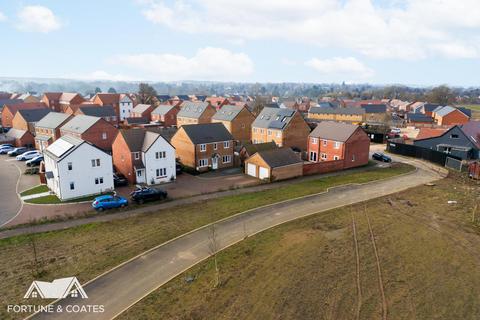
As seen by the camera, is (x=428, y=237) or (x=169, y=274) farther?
(x=428, y=237)

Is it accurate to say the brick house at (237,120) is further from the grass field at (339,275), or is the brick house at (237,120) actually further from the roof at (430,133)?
the grass field at (339,275)

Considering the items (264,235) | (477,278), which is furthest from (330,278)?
(477,278)

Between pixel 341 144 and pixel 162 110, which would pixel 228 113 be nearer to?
pixel 162 110

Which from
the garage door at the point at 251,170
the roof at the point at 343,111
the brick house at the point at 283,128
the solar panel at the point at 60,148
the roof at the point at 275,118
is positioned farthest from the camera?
the roof at the point at 343,111

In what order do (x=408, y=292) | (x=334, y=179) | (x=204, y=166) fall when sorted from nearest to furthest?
(x=408, y=292), (x=334, y=179), (x=204, y=166)

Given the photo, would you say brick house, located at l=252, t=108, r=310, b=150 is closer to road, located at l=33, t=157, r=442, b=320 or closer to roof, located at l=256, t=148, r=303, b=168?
roof, located at l=256, t=148, r=303, b=168

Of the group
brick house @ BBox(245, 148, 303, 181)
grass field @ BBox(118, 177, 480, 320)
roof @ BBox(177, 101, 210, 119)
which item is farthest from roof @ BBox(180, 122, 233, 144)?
roof @ BBox(177, 101, 210, 119)

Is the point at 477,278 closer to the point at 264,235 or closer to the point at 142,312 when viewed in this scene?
the point at 264,235

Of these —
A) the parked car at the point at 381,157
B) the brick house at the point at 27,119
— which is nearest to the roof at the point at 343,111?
the parked car at the point at 381,157
